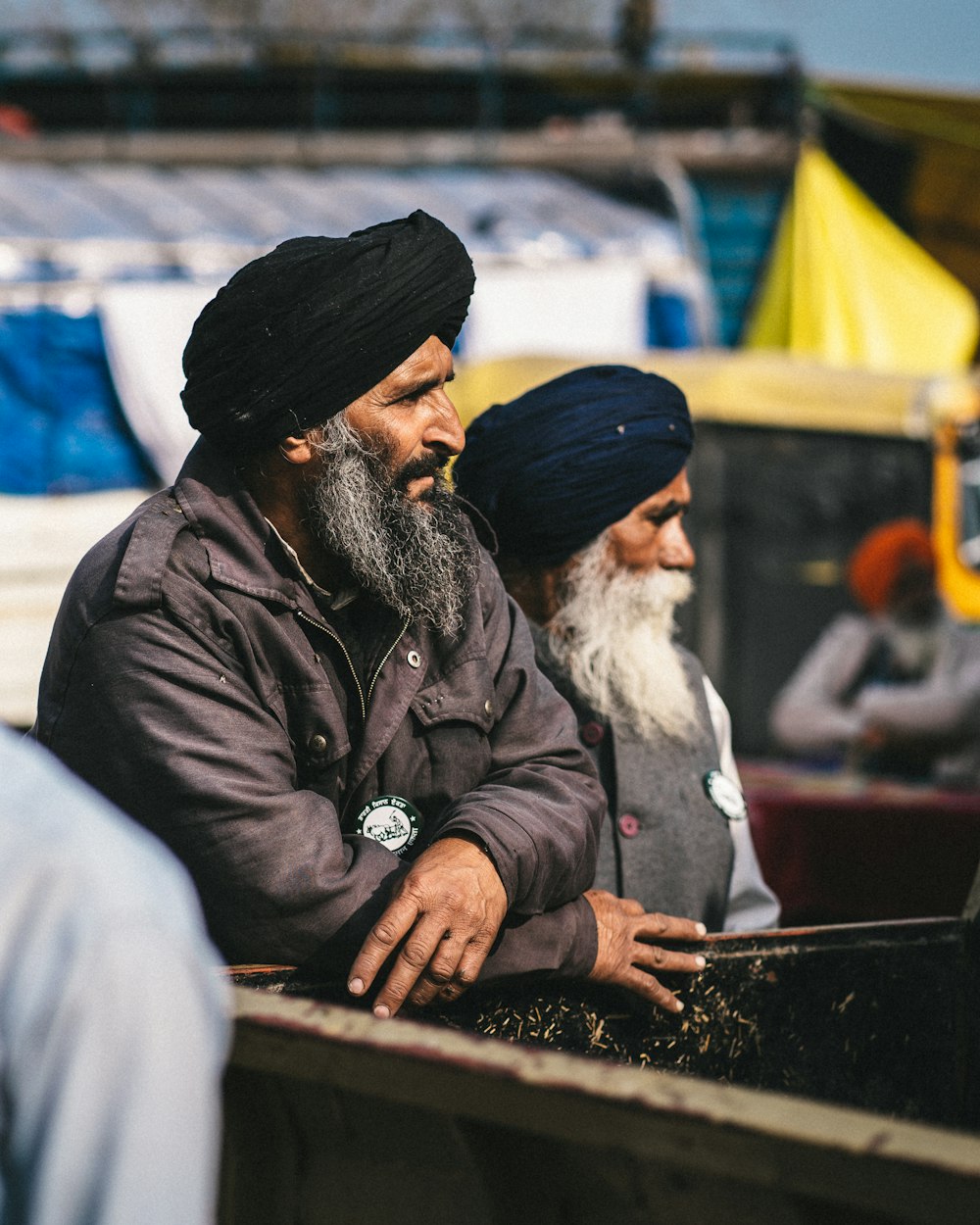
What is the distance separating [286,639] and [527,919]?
54cm

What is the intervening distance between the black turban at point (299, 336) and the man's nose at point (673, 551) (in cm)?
99

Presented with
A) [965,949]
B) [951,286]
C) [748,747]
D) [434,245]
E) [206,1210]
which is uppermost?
[434,245]

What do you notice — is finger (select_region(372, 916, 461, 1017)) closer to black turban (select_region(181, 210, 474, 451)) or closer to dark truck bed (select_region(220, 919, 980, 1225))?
dark truck bed (select_region(220, 919, 980, 1225))

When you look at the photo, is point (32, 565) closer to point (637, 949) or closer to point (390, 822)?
point (390, 822)

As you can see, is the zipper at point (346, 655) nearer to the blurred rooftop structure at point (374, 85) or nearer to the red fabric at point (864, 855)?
the red fabric at point (864, 855)

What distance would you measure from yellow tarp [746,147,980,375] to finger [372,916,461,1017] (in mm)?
8944

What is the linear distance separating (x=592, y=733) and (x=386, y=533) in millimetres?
799

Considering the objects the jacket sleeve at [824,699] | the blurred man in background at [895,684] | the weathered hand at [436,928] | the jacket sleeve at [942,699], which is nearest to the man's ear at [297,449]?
the weathered hand at [436,928]

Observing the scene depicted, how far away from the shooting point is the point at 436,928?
1.97 meters

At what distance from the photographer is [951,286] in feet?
35.4

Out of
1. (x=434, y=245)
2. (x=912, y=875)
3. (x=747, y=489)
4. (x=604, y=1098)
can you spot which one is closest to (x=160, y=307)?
(x=747, y=489)

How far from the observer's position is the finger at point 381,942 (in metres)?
1.94

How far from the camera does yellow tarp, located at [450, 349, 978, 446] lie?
698 centimetres

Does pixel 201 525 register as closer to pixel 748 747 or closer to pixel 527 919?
pixel 527 919
